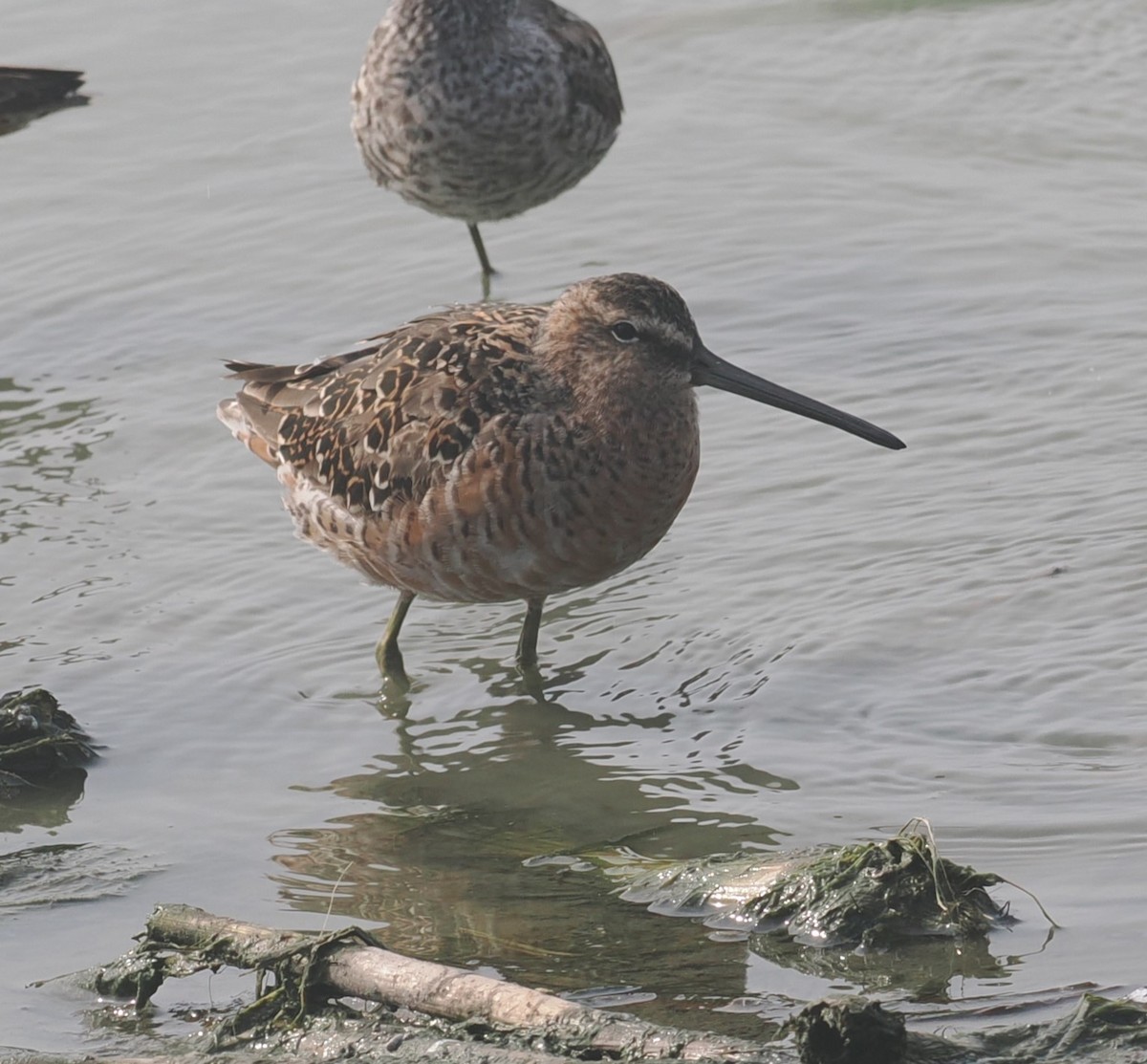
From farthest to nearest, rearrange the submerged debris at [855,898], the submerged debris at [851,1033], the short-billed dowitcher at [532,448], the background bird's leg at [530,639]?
the background bird's leg at [530,639], the short-billed dowitcher at [532,448], the submerged debris at [855,898], the submerged debris at [851,1033]

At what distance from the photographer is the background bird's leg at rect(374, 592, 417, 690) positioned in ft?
19.7

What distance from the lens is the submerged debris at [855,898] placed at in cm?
421

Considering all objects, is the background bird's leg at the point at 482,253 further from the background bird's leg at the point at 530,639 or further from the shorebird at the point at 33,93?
the background bird's leg at the point at 530,639

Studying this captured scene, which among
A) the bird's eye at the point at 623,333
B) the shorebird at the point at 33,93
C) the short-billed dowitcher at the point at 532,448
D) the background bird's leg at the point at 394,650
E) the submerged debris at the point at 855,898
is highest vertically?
the shorebird at the point at 33,93

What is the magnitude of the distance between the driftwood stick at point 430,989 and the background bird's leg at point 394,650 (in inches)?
74.2

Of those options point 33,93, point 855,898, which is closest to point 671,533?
point 855,898

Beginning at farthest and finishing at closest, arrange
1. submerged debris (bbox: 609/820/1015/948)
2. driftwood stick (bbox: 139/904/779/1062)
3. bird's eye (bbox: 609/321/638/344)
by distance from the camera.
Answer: bird's eye (bbox: 609/321/638/344), submerged debris (bbox: 609/820/1015/948), driftwood stick (bbox: 139/904/779/1062)

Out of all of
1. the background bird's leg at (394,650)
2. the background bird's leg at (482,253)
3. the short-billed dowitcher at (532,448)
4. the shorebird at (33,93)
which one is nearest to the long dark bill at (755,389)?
the short-billed dowitcher at (532,448)

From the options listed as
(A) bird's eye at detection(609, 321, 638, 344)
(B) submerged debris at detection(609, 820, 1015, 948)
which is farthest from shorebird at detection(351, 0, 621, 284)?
(B) submerged debris at detection(609, 820, 1015, 948)

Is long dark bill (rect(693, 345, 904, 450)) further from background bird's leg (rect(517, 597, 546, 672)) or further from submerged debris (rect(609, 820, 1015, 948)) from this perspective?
submerged debris (rect(609, 820, 1015, 948))

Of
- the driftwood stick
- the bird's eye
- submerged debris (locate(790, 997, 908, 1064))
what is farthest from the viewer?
the bird's eye

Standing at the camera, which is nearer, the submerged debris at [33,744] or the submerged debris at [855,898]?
the submerged debris at [855,898]

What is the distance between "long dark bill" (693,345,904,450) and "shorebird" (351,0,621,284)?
3.48m

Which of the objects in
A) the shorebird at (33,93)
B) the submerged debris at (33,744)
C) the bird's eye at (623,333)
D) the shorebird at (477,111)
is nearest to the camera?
the submerged debris at (33,744)
